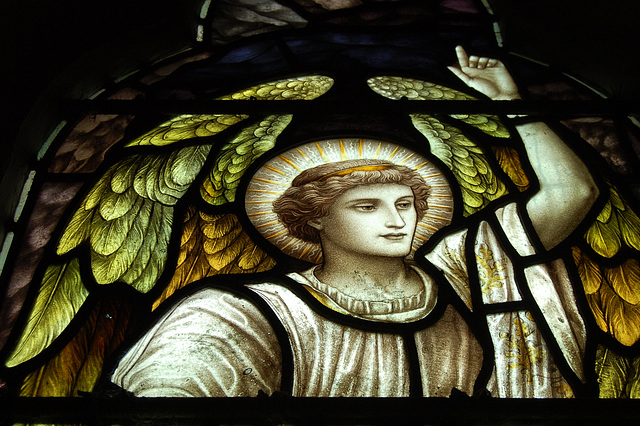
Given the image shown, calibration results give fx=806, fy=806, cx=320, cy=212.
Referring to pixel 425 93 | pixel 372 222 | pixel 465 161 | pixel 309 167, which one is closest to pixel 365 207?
pixel 372 222

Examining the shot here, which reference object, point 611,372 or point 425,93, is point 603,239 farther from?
point 425,93

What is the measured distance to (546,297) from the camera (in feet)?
12.4

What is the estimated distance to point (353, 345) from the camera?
3.57 metres

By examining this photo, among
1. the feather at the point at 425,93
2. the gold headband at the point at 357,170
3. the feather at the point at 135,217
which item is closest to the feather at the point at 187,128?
the feather at the point at 135,217

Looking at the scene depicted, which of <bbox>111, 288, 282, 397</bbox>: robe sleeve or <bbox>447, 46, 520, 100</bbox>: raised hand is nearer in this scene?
<bbox>111, 288, 282, 397</bbox>: robe sleeve

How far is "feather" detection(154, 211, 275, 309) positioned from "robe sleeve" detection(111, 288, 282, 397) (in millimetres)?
168

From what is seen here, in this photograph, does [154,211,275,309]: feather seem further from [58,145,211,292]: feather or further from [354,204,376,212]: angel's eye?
[354,204,376,212]: angel's eye

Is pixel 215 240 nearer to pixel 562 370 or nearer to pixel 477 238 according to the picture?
pixel 477 238

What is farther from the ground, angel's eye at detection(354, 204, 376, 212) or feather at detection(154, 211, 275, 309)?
angel's eye at detection(354, 204, 376, 212)

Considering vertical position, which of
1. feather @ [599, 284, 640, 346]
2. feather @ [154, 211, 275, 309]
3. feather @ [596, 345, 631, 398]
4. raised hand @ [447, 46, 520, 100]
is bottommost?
feather @ [596, 345, 631, 398]

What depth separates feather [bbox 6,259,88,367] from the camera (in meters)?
3.65

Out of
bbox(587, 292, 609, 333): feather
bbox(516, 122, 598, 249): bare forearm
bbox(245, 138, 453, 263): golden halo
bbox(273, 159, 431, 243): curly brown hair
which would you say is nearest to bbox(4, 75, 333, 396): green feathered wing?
bbox(245, 138, 453, 263): golden halo

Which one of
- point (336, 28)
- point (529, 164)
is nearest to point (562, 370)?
point (529, 164)

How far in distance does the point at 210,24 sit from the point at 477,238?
2.44 metres
